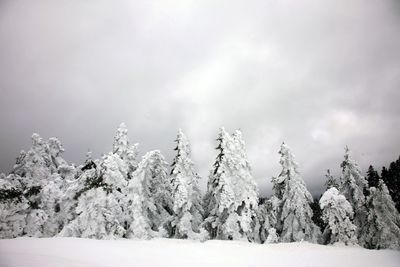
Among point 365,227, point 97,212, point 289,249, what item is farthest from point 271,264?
point 365,227

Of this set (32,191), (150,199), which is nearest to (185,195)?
(150,199)

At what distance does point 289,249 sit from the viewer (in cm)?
1984

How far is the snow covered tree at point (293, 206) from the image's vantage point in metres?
36.8

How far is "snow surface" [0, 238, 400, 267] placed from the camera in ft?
45.5

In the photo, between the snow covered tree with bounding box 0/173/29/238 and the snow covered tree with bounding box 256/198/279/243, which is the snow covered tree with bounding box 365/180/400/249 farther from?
the snow covered tree with bounding box 0/173/29/238

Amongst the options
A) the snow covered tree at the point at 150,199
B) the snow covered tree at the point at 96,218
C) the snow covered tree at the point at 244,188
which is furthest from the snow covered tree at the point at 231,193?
the snow covered tree at the point at 96,218

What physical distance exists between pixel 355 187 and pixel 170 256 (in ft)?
101

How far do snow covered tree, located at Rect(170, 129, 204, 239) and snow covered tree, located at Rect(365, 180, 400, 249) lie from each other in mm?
20111

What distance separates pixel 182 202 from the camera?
32.6 meters

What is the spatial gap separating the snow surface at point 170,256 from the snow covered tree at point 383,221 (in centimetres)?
1922

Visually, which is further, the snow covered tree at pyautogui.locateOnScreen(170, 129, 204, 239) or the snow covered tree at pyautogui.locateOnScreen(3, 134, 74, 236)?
the snow covered tree at pyautogui.locateOnScreen(170, 129, 204, 239)

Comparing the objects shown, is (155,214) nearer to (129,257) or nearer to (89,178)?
(89,178)

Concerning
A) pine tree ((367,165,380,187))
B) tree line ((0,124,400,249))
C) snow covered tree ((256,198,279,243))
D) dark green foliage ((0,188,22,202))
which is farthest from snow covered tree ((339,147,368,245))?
pine tree ((367,165,380,187))

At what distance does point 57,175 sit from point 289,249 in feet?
108
